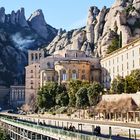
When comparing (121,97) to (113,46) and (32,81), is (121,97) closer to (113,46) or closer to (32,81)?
(113,46)

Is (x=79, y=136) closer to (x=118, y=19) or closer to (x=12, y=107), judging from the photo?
(x=118, y=19)

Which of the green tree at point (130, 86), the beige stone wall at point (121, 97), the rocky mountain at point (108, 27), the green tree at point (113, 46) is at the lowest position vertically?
the beige stone wall at point (121, 97)

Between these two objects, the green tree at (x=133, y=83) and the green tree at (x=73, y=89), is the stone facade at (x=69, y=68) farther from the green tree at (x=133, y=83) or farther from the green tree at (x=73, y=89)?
the green tree at (x=133, y=83)

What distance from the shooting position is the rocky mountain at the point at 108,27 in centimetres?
14225

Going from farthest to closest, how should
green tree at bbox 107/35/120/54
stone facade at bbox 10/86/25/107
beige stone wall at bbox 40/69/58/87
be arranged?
1. stone facade at bbox 10/86/25/107
2. green tree at bbox 107/35/120/54
3. beige stone wall at bbox 40/69/58/87

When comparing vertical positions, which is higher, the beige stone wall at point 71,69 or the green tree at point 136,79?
the beige stone wall at point 71,69

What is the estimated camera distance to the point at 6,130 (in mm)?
91875

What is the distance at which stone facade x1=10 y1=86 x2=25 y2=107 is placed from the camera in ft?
612

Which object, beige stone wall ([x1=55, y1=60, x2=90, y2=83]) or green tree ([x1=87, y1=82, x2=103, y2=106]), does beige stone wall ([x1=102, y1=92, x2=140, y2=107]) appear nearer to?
green tree ([x1=87, y1=82, x2=103, y2=106])

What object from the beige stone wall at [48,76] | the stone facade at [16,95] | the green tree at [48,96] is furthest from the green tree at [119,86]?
the stone facade at [16,95]

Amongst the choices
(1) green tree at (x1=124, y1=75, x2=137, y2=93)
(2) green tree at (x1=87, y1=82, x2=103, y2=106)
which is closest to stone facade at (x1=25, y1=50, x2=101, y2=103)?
(2) green tree at (x1=87, y1=82, x2=103, y2=106)

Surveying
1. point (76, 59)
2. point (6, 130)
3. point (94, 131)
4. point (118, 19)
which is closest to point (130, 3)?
point (118, 19)

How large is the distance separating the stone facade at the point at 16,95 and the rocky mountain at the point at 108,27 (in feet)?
91.4

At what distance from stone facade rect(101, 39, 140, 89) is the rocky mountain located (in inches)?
497
